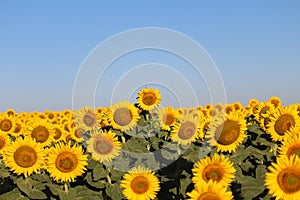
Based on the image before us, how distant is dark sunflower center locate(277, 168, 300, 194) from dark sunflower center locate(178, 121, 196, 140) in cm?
402

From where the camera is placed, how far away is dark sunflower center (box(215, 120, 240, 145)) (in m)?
7.37

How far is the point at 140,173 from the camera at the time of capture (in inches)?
252

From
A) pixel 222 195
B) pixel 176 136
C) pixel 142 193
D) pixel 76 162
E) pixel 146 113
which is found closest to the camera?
pixel 222 195

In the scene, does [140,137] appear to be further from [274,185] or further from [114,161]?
[274,185]

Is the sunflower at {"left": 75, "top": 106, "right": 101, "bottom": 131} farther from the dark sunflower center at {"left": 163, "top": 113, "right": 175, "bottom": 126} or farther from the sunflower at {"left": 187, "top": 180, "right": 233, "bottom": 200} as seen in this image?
the sunflower at {"left": 187, "top": 180, "right": 233, "bottom": 200}

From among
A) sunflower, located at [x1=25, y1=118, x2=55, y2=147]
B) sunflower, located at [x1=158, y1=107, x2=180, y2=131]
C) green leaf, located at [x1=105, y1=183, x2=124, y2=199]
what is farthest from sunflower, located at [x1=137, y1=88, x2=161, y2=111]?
green leaf, located at [x1=105, y1=183, x2=124, y2=199]

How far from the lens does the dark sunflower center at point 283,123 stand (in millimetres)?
7949

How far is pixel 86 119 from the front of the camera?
11.1 m

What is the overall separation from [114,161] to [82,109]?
3.68 meters

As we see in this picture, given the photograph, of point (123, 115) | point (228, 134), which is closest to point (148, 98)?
point (123, 115)

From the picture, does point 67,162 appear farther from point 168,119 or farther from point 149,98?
point 149,98

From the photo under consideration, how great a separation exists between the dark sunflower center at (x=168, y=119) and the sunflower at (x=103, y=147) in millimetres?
3490

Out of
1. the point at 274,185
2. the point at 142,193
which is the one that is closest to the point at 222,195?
the point at 274,185

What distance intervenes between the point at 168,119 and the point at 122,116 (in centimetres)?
125
